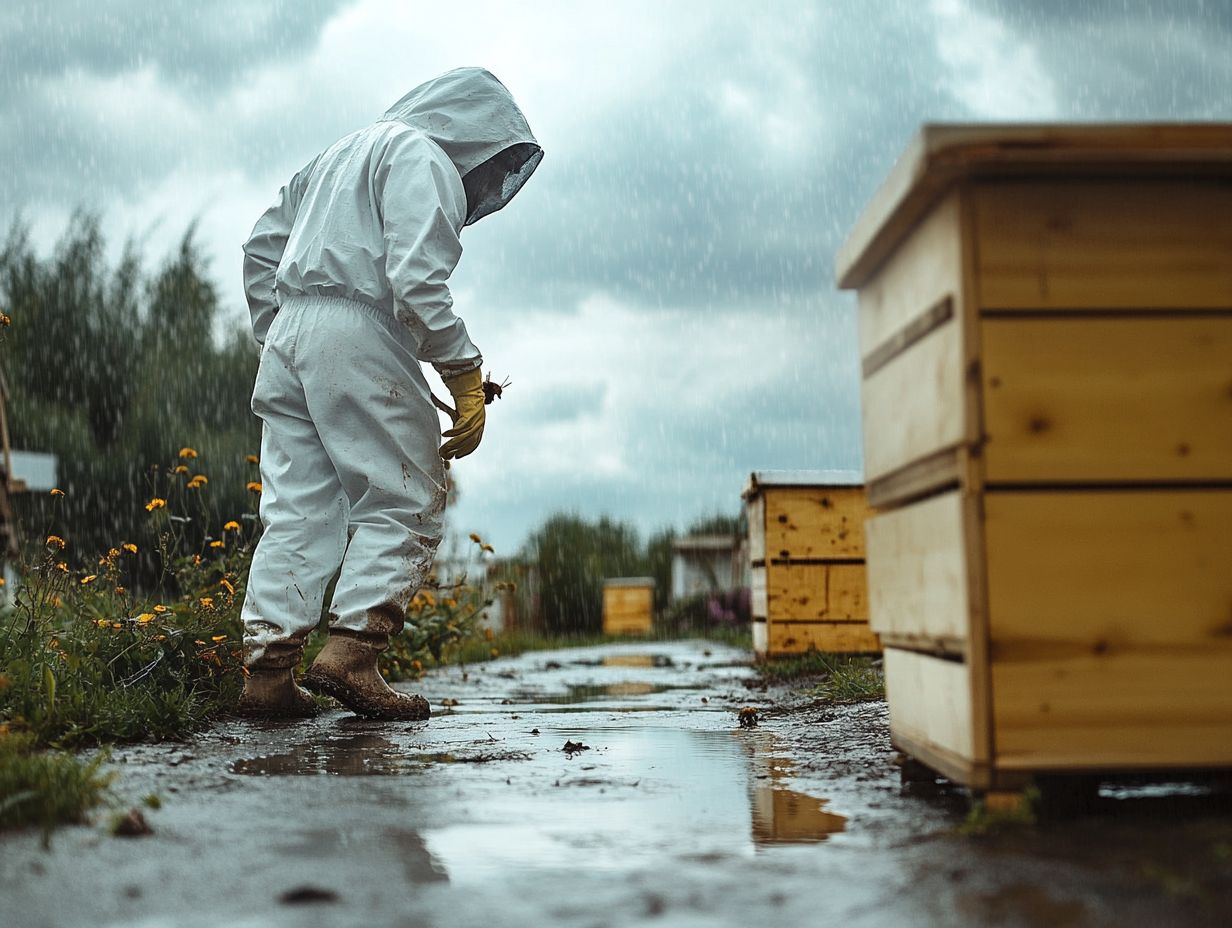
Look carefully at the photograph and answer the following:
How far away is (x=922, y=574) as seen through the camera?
2.35m

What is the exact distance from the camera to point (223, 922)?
1549 millimetres

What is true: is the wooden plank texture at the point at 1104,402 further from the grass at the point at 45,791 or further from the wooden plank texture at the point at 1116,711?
the grass at the point at 45,791

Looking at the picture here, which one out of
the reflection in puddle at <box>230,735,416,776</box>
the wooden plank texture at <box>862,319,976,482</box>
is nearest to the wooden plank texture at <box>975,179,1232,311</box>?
the wooden plank texture at <box>862,319,976,482</box>

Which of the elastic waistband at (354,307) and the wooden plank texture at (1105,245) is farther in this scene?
the elastic waistband at (354,307)

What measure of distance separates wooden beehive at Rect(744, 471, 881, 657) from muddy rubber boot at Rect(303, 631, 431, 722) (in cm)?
336

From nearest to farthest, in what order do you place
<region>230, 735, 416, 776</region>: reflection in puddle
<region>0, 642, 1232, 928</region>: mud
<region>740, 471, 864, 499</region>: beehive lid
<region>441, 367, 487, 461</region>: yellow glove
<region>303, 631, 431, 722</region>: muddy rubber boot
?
<region>0, 642, 1232, 928</region>: mud → <region>230, 735, 416, 776</region>: reflection in puddle → <region>303, 631, 431, 722</region>: muddy rubber boot → <region>441, 367, 487, 461</region>: yellow glove → <region>740, 471, 864, 499</region>: beehive lid

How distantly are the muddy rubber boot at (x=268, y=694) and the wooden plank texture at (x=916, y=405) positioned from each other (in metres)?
2.37

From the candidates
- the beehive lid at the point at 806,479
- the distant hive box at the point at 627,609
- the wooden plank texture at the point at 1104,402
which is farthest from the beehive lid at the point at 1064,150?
the distant hive box at the point at 627,609

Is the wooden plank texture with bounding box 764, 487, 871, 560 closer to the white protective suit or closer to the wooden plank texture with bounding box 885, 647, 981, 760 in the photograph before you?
the white protective suit

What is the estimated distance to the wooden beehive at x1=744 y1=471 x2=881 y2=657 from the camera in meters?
7.02

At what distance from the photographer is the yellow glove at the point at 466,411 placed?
414cm

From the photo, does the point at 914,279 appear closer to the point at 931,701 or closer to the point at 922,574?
the point at 922,574

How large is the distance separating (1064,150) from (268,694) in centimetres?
322

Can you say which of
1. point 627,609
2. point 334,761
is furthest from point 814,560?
point 627,609
